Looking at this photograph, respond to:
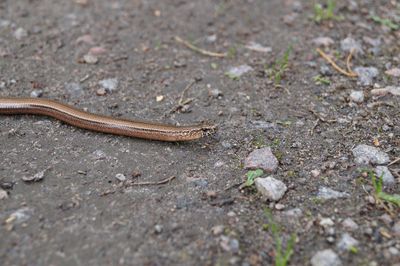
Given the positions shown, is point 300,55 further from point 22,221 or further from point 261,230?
point 22,221

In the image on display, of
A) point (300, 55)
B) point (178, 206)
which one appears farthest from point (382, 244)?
point (300, 55)

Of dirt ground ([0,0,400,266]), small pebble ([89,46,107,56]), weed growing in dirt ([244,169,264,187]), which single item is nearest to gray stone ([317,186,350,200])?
dirt ground ([0,0,400,266])

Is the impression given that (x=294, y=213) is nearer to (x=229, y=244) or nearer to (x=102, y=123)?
(x=229, y=244)

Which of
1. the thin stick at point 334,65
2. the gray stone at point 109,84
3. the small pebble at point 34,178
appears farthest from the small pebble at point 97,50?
the thin stick at point 334,65

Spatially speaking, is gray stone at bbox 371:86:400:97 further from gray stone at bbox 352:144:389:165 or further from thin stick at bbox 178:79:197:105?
thin stick at bbox 178:79:197:105

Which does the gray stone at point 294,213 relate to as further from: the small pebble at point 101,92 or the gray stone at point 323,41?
the gray stone at point 323,41

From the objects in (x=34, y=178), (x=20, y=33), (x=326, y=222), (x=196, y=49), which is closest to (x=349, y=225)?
(x=326, y=222)

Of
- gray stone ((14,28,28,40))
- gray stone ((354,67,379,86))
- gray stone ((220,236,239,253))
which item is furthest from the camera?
gray stone ((14,28,28,40))
